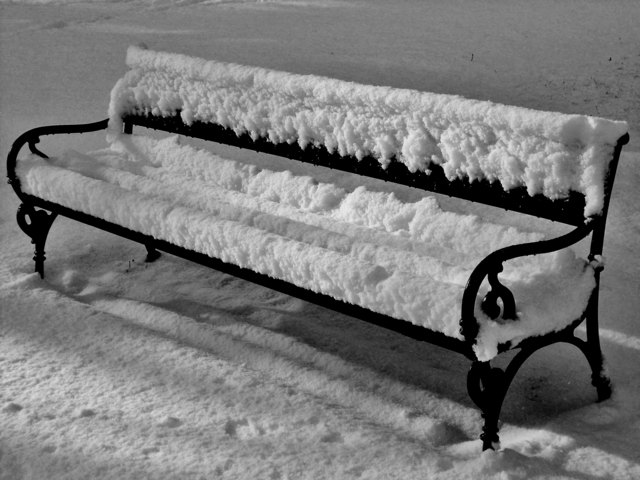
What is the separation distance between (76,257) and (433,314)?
2709 mm

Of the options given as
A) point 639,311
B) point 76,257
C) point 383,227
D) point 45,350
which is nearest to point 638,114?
point 639,311

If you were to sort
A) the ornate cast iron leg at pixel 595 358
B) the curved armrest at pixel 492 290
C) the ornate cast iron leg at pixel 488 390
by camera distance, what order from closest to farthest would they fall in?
the curved armrest at pixel 492 290, the ornate cast iron leg at pixel 488 390, the ornate cast iron leg at pixel 595 358

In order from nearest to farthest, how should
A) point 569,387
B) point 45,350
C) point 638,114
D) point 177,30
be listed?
1. point 569,387
2. point 45,350
3. point 638,114
4. point 177,30

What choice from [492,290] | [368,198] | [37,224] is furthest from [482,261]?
[37,224]

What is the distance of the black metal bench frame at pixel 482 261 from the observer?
10.1 ft

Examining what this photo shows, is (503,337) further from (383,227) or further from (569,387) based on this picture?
(383,227)

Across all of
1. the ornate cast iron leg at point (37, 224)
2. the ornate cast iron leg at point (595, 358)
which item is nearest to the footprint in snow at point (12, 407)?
the ornate cast iron leg at point (37, 224)

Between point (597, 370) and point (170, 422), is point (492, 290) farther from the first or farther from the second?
point (170, 422)

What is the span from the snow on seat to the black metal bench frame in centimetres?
5

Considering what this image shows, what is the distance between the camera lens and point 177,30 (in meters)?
11.4

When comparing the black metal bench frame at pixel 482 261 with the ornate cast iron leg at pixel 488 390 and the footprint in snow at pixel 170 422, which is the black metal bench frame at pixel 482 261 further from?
the footprint in snow at pixel 170 422

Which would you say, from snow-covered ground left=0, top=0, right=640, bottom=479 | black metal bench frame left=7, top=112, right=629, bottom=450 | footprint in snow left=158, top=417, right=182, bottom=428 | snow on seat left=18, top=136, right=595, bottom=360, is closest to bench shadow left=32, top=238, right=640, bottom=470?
snow-covered ground left=0, top=0, right=640, bottom=479

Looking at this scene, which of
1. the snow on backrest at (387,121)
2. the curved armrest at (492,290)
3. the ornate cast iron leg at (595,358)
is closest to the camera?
the curved armrest at (492,290)

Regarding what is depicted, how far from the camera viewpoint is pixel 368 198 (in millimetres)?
4352
